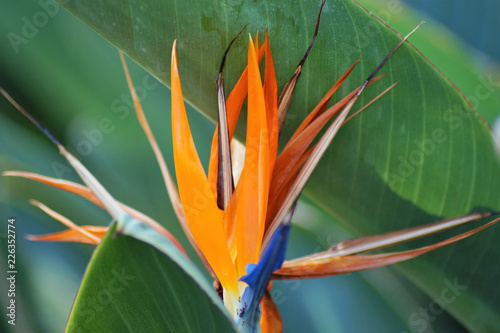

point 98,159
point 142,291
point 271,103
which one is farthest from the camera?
point 98,159

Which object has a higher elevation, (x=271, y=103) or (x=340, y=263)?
(x=271, y=103)

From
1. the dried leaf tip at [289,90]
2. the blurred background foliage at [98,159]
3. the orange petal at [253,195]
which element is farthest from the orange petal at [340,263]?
the blurred background foliage at [98,159]

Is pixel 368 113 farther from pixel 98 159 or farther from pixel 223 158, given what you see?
pixel 98 159

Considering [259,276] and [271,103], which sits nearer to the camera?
[259,276]

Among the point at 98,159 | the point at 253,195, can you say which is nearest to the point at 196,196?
the point at 253,195

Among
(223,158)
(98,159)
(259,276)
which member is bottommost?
(259,276)

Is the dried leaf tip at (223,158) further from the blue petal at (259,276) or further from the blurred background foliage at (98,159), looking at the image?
the blurred background foliage at (98,159)

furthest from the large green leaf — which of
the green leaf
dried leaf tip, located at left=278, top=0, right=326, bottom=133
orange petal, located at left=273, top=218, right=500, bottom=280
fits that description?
the green leaf

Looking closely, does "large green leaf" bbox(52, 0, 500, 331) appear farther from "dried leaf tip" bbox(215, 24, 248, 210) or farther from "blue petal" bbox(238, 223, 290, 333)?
"blue petal" bbox(238, 223, 290, 333)
